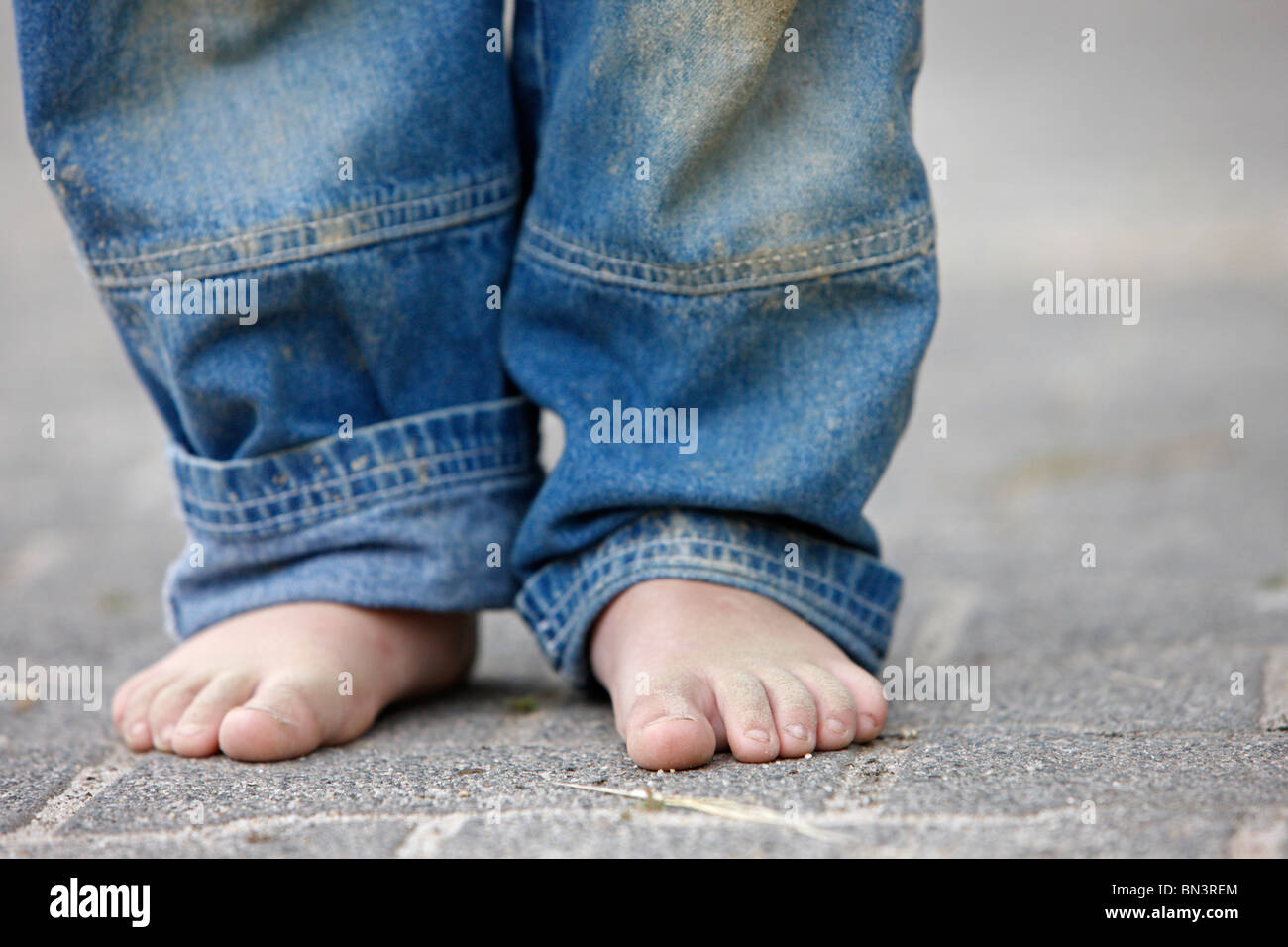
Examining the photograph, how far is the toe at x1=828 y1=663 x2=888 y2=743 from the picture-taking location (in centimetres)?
98

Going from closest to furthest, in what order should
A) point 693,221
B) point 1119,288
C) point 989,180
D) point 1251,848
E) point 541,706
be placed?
point 1251,848 < point 693,221 < point 541,706 < point 1119,288 < point 989,180

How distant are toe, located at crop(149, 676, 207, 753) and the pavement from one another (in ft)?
0.10

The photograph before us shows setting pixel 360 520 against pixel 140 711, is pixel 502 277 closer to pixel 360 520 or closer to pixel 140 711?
pixel 360 520

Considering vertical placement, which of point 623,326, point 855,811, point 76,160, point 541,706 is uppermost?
point 76,160

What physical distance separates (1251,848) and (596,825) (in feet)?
1.19

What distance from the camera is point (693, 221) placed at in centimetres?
105

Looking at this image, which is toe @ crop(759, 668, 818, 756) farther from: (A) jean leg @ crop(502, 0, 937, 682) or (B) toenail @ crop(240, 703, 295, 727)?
(B) toenail @ crop(240, 703, 295, 727)

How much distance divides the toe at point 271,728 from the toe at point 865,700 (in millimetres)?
423

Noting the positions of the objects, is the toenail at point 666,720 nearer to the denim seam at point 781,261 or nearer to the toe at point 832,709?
the toe at point 832,709

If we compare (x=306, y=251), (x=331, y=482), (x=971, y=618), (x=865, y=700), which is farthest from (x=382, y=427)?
(x=971, y=618)

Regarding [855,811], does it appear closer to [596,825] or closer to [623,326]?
[596,825]

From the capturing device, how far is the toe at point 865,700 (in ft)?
3.21

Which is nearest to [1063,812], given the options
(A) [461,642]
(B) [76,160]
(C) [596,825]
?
(C) [596,825]

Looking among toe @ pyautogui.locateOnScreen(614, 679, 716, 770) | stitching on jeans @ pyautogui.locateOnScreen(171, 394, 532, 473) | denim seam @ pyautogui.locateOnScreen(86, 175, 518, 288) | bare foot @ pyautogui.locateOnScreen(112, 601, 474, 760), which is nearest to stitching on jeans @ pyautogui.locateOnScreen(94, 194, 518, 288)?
denim seam @ pyautogui.locateOnScreen(86, 175, 518, 288)
